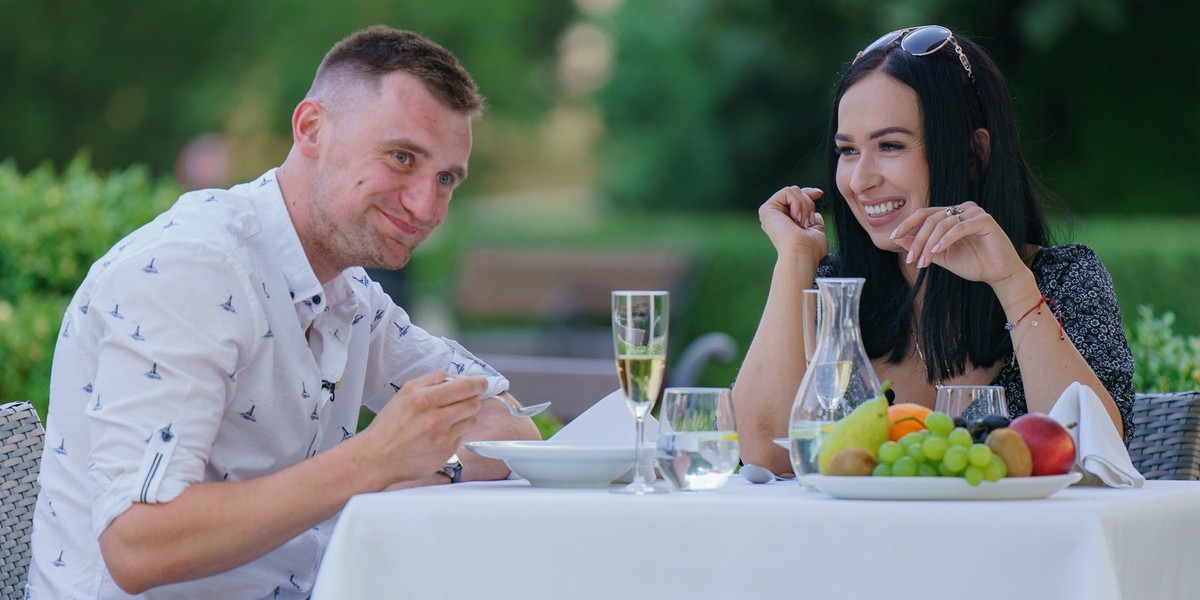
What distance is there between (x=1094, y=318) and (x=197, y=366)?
1.91 metres

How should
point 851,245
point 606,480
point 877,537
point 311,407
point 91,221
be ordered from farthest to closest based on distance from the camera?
point 91,221 → point 851,245 → point 311,407 → point 606,480 → point 877,537

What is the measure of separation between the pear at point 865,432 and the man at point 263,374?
56cm

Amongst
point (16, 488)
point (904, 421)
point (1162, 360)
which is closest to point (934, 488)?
point (904, 421)

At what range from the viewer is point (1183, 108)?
44.5 feet

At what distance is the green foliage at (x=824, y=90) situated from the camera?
43.8 ft

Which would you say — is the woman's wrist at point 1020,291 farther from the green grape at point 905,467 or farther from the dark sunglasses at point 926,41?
the green grape at point 905,467

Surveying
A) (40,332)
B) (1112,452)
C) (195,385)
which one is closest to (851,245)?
(1112,452)

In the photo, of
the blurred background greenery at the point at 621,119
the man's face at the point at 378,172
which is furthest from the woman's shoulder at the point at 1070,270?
the man's face at the point at 378,172

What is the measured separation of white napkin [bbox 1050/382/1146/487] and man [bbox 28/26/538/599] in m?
0.98

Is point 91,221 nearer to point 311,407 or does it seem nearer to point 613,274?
point 311,407

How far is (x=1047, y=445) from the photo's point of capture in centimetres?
210

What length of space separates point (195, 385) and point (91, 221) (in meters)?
3.87

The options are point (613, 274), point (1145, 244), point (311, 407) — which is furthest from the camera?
point (613, 274)

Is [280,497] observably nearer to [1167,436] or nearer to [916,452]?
[916,452]
